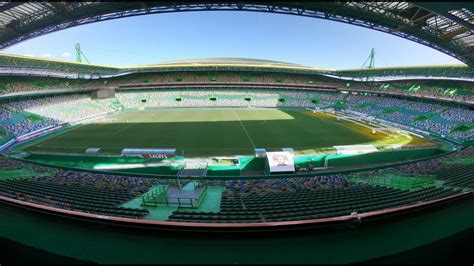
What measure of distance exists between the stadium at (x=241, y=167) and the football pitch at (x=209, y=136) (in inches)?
12.5

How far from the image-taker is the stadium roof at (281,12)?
13.8 m

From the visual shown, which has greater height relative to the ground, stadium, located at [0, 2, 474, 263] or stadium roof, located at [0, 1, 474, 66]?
stadium roof, located at [0, 1, 474, 66]

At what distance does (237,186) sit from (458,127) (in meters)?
34.3

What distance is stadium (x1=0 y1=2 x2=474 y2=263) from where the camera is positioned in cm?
600

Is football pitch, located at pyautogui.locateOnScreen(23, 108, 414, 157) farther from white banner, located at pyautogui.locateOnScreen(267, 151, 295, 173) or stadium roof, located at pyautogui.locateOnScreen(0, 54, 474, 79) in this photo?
stadium roof, located at pyautogui.locateOnScreen(0, 54, 474, 79)

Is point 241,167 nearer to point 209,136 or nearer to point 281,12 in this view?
point 209,136

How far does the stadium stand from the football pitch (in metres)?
0.32

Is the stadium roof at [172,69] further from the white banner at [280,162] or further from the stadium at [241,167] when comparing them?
the white banner at [280,162]

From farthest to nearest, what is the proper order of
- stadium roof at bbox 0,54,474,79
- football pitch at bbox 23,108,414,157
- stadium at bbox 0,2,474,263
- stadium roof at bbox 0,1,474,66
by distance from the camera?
1. stadium roof at bbox 0,54,474,79
2. football pitch at bbox 23,108,414,157
3. stadium roof at bbox 0,1,474,66
4. stadium at bbox 0,2,474,263

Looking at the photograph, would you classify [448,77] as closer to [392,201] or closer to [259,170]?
[259,170]

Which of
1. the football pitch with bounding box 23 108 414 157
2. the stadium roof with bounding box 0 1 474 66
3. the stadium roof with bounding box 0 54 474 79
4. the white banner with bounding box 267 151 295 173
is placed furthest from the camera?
the stadium roof with bounding box 0 54 474 79

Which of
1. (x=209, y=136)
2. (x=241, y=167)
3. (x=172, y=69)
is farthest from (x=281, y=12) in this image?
(x=172, y=69)

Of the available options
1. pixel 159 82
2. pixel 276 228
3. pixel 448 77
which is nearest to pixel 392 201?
pixel 276 228

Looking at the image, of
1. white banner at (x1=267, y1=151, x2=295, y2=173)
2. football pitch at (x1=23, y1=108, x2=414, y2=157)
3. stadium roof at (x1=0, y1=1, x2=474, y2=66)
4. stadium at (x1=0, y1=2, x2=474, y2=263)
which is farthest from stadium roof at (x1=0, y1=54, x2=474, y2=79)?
white banner at (x1=267, y1=151, x2=295, y2=173)
